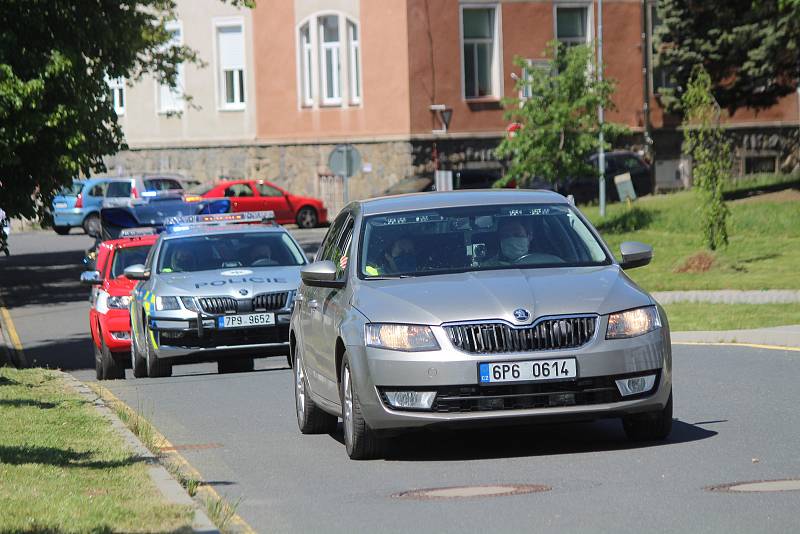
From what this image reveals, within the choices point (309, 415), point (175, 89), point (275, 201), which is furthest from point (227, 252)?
point (175, 89)

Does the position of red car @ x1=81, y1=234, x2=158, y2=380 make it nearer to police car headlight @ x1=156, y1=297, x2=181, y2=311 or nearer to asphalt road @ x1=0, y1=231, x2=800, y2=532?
police car headlight @ x1=156, y1=297, x2=181, y2=311

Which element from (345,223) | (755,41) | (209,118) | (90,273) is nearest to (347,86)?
(209,118)

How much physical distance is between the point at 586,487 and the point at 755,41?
34.5m

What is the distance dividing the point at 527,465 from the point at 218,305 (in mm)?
7847

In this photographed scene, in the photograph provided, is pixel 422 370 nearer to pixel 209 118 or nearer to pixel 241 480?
pixel 241 480

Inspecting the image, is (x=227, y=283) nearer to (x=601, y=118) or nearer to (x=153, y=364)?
(x=153, y=364)

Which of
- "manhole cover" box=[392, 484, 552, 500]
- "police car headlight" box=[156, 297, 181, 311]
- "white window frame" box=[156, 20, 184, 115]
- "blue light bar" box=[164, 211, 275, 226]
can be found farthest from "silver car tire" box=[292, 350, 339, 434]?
"white window frame" box=[156, 20, 184, 115]

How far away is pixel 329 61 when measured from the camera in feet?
183

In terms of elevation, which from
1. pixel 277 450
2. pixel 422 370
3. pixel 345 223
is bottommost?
pixel 277 450

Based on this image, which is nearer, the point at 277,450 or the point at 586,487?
the point at 586,487

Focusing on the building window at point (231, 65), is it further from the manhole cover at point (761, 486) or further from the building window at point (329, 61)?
the manhole cover at point (761, 486)

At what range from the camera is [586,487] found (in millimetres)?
8508

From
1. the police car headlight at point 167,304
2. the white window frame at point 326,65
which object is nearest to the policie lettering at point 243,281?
the police car headlight at point 167,304

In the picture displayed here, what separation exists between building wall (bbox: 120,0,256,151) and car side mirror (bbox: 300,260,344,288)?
47382 mm
